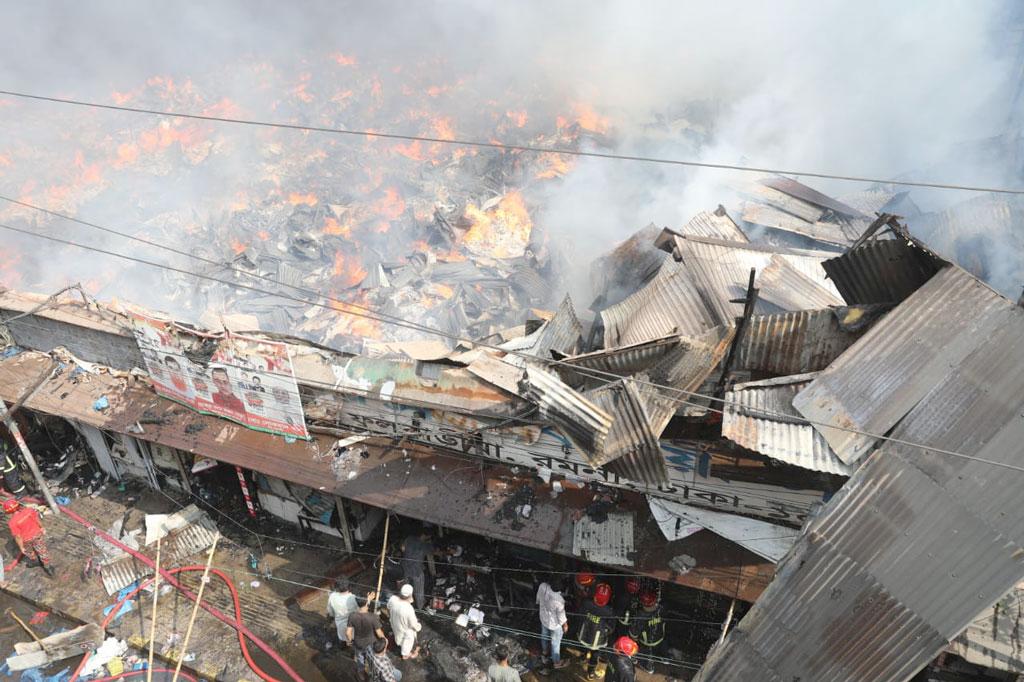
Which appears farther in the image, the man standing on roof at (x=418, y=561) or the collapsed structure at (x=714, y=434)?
the man standing on roof at (x=418, y=561)

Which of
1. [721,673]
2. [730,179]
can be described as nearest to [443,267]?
[730,179]

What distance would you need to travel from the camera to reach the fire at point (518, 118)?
77.4ft

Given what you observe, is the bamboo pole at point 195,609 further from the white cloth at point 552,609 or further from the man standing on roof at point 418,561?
the white cloth at point 552,609

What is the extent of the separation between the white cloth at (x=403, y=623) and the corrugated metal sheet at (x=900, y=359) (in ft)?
16.3

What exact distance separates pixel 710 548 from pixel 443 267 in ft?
33.4

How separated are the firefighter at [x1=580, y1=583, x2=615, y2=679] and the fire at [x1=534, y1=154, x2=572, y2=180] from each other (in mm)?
14134

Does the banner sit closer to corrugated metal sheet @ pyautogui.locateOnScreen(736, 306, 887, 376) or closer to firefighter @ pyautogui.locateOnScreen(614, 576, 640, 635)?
firefighter @ pyautogui.locateOnScreen(614, 576, 640, 635)

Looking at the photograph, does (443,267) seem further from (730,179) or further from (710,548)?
(710,548)

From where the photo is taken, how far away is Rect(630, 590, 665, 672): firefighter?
7.69m

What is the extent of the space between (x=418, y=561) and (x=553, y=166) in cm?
1453

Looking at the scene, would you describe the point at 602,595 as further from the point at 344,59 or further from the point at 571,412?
the point at 344,59

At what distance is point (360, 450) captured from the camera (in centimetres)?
869

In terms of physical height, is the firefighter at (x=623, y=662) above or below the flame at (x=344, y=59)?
below

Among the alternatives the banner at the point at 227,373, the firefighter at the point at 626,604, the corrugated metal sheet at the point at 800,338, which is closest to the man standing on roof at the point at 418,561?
the banner at the point at 227,373
